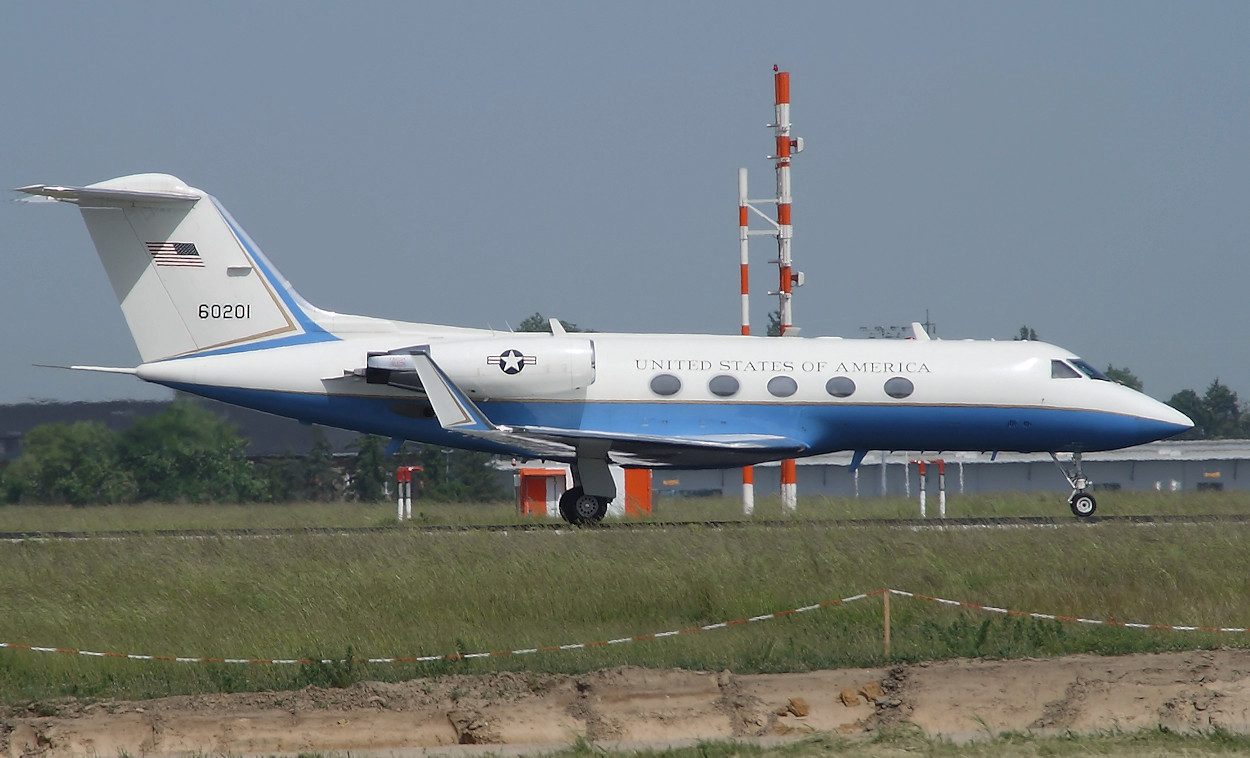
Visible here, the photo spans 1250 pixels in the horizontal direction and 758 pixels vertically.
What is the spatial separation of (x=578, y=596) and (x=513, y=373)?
7275 mm

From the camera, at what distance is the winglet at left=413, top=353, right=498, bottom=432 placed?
20.1 m

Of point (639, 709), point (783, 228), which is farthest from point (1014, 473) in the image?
point (639, 709)

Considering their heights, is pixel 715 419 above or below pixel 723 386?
below

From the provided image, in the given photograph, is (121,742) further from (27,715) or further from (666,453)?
(666,453)

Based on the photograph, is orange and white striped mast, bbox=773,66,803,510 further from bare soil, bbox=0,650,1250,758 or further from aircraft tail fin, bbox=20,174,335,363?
bare soil, bbox=0,650,1250,758

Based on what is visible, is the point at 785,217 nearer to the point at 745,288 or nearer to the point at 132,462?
the point at 745,288

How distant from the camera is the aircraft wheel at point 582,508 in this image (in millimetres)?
21469

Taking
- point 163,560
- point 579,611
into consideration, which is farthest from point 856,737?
point 163,560

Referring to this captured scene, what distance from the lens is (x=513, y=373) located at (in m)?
21.2

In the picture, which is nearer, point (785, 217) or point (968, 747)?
point (968, 747)

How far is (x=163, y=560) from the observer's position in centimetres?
1633

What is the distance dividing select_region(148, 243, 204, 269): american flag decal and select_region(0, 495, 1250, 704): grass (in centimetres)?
532

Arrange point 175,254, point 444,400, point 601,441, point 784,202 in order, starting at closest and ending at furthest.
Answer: point 444,400, point 601,441, point 175,254, point 784,202

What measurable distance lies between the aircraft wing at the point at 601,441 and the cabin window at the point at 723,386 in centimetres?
67
